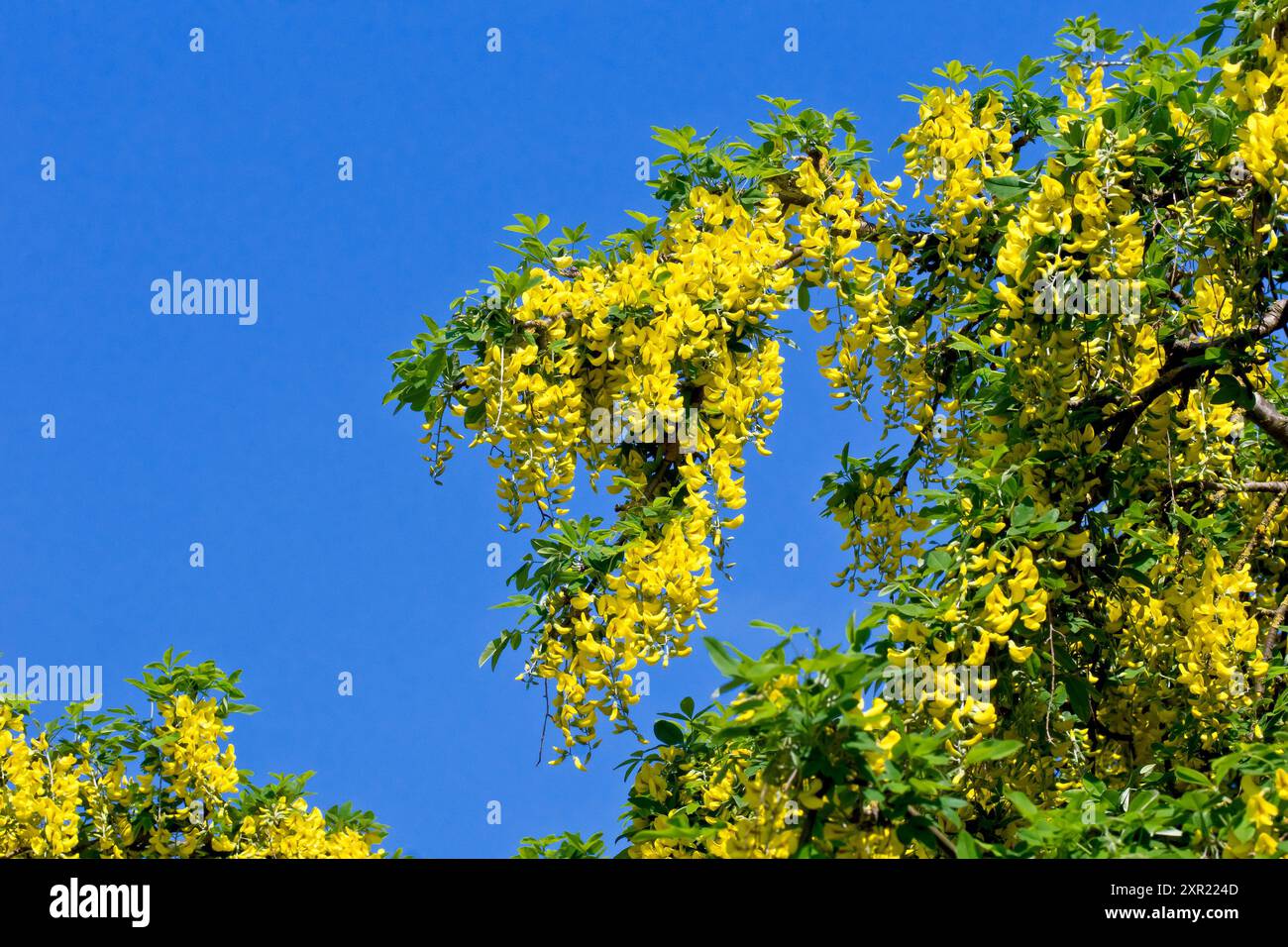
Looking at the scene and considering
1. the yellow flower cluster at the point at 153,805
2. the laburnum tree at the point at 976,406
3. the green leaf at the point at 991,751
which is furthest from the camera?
the yellow flower cluster at the point at 153,805

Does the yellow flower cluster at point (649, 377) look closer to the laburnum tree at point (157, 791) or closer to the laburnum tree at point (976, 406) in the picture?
the laburnum tree at point (976, 406)

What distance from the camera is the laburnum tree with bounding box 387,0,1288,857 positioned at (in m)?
4.80

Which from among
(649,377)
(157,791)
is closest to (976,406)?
(649,377)

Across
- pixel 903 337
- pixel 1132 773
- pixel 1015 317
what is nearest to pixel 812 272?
pixel 903 337

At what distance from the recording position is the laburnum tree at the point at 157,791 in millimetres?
6047

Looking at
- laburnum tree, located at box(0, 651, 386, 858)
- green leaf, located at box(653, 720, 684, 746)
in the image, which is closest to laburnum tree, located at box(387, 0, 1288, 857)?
green leaf, located at box(653, 720, 684, 746)

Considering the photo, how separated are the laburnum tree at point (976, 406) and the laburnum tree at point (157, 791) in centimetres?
156

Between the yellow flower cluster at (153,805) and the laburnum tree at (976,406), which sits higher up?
the laburnum tree at (976,406)

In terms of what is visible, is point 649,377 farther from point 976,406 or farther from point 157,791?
point 157,791

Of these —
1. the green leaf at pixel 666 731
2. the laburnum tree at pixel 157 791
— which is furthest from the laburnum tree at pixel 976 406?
the laburnum tree at pixel 157 791

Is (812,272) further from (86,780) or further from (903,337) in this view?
(86,780)

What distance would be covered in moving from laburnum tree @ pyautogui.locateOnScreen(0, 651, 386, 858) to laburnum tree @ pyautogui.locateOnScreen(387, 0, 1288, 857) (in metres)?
1.56
